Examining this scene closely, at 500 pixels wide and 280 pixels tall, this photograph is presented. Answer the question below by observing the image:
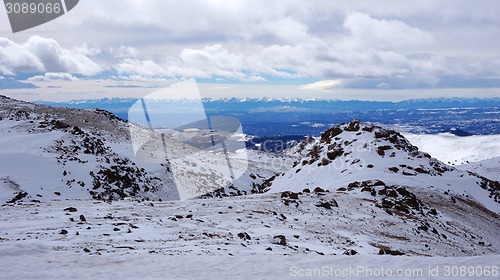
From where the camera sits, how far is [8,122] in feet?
173

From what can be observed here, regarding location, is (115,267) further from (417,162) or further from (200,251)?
(417,162)

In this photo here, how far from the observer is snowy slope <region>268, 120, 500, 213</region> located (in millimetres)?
37156

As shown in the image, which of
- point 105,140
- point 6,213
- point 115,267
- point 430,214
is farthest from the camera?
point 105,140

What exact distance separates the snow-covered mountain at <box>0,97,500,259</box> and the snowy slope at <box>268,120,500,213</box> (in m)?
0.16

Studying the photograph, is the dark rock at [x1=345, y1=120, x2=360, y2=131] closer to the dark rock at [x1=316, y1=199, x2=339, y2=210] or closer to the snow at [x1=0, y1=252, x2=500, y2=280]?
the dark rock at [x1=316, y1=199, x2=339, y2=210]

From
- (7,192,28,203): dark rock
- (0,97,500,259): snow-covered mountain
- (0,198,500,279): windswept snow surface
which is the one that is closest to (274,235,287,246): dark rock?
(0,97,500,259): snow-covered mountain

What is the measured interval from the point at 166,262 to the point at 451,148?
15590 cm

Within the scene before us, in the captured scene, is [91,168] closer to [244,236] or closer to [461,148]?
[244,236]

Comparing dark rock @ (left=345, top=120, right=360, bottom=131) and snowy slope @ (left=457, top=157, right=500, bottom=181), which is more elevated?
dark rock @ (left=345, top=120, right=360, bottom=131)

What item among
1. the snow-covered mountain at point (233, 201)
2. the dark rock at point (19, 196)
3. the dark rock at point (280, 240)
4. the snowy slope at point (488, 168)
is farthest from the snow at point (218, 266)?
the snowy slope at point (488, 168)

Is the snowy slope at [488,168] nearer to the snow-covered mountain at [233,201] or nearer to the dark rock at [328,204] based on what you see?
the snow-covered mountain at [233,201]

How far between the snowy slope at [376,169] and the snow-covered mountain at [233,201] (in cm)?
16

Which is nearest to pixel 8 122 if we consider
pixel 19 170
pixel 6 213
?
pixel 19 170

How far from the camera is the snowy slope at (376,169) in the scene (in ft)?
122
